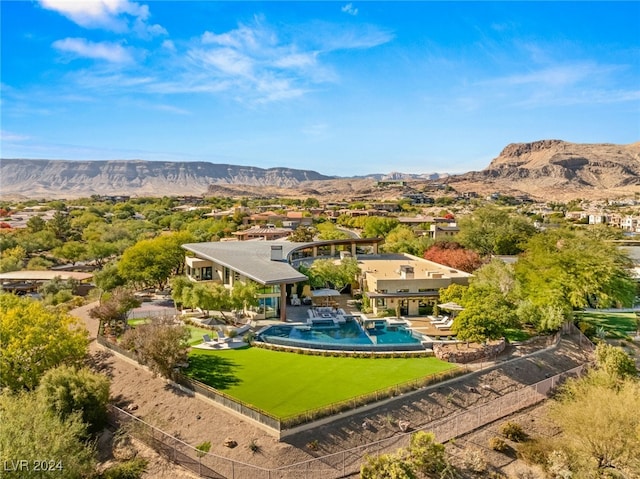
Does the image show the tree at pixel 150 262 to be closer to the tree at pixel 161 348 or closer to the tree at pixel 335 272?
the tree at pixel 335 272

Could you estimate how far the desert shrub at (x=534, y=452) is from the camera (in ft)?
69.5

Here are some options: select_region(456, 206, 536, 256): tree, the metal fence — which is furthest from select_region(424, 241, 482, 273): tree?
the metal fence

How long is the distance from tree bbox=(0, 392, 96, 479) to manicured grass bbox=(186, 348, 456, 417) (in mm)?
7101

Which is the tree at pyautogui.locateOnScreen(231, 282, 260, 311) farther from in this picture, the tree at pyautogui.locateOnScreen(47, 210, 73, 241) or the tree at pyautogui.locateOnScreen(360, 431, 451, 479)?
the tree at pyautogui.locateOnScreen(47, 210, 73, 241)

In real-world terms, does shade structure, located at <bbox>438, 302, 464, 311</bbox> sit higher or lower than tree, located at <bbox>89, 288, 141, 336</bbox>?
higher

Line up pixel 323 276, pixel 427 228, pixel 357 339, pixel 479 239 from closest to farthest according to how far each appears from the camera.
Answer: pixel 357 339 < pixel 323 276 < pixel 479 239 < pixel 427 228

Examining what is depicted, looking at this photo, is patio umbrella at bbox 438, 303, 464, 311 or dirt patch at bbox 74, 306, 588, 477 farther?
patio umbrella at bbox 438, 303, 464, 311

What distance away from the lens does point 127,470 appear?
19.0m

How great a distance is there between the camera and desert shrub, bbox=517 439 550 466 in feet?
69.5

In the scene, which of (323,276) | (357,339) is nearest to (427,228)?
(323,276)

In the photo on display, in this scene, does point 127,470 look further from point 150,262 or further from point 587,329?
point 587,329

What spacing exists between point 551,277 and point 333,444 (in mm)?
23115

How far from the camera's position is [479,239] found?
5891cm

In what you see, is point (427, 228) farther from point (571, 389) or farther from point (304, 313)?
point (571, 389)
